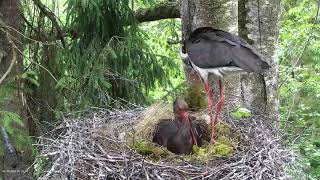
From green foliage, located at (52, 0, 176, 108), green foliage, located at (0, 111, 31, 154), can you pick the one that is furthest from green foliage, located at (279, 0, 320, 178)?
green foliage, located at (0, 111, 31, 154)

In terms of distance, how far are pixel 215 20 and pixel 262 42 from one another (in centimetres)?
68

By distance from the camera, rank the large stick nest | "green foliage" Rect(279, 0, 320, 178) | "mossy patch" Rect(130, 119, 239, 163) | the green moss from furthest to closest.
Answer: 1. "green foliage" Rect(279, 0, 320, 178)
2. the green moss
3. "mossy patch" Rect(130, 119, 239, 163)
4. the large stick nest

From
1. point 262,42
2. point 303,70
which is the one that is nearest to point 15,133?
point 262,42

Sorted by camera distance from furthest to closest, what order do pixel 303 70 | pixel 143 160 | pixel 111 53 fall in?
pixel 303 70 < pixel 111 53 < pixel 143 160

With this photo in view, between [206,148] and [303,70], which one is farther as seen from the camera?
[303,70]

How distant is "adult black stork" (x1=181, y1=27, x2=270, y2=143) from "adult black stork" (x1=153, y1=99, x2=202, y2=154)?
0.17 m

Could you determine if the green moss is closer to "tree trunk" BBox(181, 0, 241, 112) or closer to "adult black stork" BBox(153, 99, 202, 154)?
"adult black stork" BBox(153, 99, 202, 154)

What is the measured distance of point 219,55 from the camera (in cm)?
354

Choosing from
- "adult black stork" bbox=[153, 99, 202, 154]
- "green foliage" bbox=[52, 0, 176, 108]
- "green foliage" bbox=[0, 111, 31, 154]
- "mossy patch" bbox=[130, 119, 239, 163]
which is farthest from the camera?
"green foliage" bbox=[52, 0, 176, 108]

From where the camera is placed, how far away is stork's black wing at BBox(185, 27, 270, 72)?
3.38 meters

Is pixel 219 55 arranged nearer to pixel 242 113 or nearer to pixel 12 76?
pixel 242 113

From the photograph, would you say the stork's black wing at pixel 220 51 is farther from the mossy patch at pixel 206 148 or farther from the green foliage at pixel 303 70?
the green foliage at pixel 303 70

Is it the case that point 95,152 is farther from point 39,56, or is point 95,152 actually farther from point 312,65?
point 312,65

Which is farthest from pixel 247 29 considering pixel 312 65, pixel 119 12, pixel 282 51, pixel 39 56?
pixel 312 65
